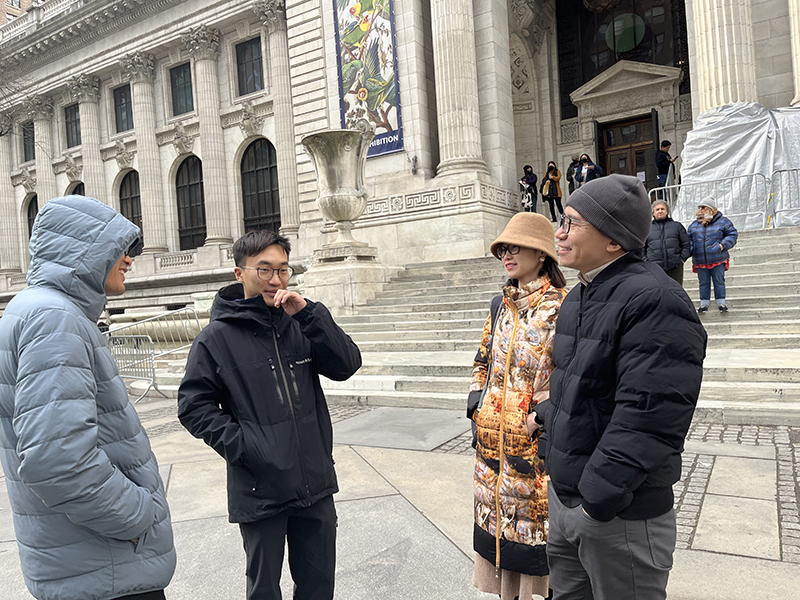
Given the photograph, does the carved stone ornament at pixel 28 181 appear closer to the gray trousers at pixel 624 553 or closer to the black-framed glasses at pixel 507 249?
the black-framed glasses at pixel 507 249

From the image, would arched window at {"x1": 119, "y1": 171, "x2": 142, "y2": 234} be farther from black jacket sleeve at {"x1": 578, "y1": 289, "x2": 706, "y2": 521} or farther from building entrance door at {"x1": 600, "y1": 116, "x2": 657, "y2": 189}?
black jacket sleeve at {"x1": 578, "y1": 289, "x2": 706, "y2": 521}

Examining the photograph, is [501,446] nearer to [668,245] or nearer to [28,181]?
[668,245]

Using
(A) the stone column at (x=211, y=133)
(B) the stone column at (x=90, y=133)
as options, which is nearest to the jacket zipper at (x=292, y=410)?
(A) the stone column at (x=211, y=133)

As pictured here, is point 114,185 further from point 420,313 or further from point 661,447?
point 661,447

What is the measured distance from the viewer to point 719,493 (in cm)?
387

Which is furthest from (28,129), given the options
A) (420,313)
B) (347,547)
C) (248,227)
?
(347,547)

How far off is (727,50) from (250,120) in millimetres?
17813

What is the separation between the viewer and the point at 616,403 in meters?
1.75

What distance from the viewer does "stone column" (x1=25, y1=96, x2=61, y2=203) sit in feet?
101

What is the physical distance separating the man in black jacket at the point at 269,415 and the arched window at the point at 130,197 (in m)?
29.6

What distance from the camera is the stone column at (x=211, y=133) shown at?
2505 centimetres

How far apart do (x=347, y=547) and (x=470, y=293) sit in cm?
821

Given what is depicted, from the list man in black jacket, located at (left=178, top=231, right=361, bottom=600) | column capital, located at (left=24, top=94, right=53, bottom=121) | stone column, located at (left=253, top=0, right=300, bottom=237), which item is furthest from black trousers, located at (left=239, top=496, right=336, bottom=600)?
column capital, located at (left=24, top=94, right=53, bottom=121)

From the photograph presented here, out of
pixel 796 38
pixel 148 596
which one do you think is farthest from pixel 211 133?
pixel 148 596
